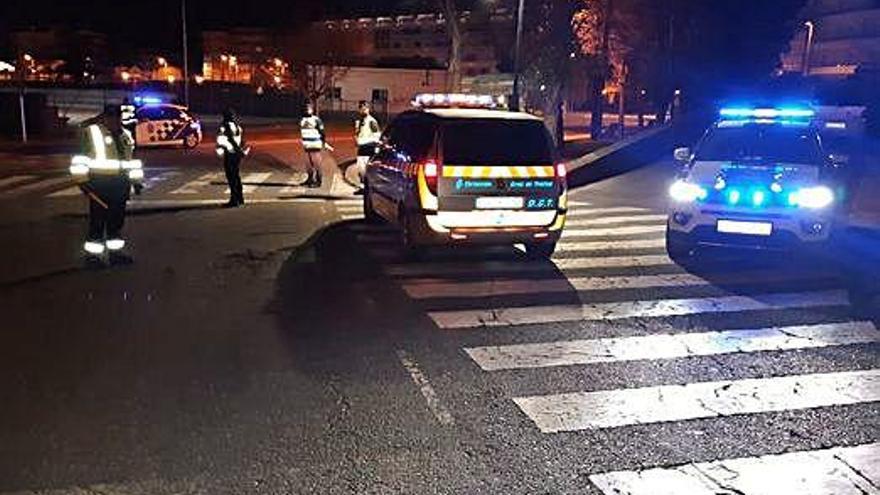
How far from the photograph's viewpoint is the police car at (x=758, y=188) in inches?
374

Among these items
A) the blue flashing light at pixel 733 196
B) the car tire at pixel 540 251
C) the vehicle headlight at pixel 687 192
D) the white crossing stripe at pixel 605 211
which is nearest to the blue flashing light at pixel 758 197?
the blue flashing light at pixel 733 196

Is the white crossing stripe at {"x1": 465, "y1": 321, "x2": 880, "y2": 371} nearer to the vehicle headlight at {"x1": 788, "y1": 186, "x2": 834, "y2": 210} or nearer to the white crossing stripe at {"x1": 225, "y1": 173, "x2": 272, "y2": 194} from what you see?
the vehicle headlight at {"x1": 788, "y1": 186, "x2": 834, "y2": 210}

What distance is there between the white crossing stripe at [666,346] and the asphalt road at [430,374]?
0.03m

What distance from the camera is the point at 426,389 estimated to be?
566 centimetres

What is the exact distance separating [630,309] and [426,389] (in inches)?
119

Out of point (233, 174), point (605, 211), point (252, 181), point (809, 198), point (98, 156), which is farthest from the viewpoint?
point (252, 181)

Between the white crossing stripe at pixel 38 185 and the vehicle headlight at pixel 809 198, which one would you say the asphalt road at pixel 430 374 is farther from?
the white crossing stripe at pixel 38 185

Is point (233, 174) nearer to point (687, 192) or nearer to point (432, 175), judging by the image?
point (432, 175)

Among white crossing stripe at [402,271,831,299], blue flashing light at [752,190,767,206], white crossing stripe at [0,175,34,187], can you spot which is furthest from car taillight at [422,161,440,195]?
white crossing stripe at [0,175,34,187]

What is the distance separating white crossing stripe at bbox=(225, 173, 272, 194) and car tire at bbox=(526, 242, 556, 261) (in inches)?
346

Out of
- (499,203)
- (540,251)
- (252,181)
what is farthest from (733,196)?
(252,181)

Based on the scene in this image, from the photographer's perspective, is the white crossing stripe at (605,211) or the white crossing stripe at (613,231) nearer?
the white crossing stripe at (613,231)

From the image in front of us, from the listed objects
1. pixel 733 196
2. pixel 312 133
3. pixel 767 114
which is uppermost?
pixel 767 114

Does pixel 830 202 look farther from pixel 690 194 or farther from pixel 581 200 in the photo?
pixel 581 200
